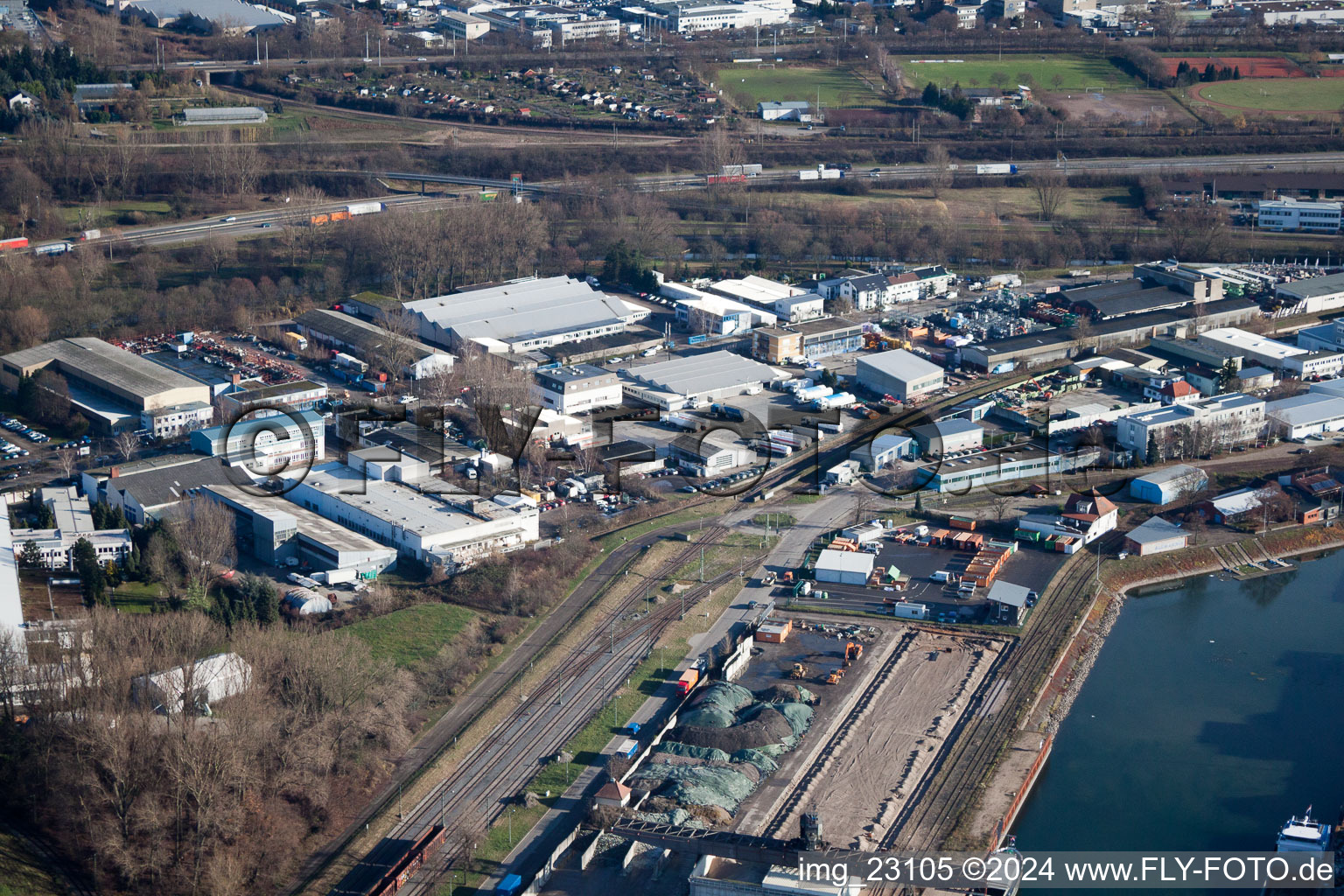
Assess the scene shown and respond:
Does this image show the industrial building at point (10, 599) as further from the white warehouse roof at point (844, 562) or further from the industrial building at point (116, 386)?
the white warehouse roof at point (844, 562)

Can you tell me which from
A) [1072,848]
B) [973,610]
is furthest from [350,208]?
[1072,848]

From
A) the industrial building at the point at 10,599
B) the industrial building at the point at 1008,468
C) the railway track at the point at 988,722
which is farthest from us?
the industrial building at the point at 1008,468

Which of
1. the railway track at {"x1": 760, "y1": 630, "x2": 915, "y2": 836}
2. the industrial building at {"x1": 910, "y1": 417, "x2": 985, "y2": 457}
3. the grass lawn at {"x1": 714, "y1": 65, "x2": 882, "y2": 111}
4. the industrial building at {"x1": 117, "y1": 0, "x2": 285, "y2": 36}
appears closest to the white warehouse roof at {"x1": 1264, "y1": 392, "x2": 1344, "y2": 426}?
the industrial building at {"x1": 910, "y1": 417, "x2": 985, "y2": 457}

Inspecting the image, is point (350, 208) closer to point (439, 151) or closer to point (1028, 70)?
point (439, 151)

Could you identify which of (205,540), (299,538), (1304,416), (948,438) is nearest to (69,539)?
(205,540)

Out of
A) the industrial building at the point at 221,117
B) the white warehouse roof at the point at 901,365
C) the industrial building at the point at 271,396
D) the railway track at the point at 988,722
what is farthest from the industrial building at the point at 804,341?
the industrial building at the point at 221,117

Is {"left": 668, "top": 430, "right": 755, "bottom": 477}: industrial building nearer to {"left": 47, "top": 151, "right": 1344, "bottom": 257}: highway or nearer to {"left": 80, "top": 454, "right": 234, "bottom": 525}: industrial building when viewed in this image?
{"left": 80, "top": 454, "right": 234, "bottom": 525}: industrial building

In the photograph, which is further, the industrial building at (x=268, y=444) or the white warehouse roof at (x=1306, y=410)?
the white warehouse roof at (x=1306, y=410)
